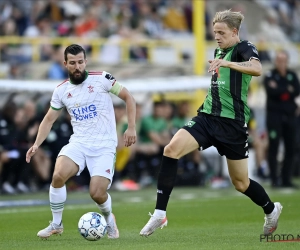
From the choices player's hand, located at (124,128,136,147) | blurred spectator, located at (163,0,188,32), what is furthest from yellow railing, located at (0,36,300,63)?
player's hand, located at (124,128,136,147)

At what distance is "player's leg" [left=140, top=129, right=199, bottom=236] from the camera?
980cm

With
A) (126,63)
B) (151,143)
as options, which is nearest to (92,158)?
(151,143)

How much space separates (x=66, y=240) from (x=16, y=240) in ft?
1.85

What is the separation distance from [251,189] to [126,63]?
14.2 meters

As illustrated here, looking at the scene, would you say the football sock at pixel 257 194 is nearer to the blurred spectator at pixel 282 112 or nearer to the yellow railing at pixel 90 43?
the blurred spectator at pixel 282 112

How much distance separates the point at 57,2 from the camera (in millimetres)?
25078

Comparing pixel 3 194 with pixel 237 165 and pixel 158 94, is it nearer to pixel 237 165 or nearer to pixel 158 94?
pixel 158 94

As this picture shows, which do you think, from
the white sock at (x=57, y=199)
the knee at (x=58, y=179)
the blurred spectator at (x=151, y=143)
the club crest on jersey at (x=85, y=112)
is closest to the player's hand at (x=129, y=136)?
the club crest on jersey at (x=85, y=112)

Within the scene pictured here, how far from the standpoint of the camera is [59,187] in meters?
10.2

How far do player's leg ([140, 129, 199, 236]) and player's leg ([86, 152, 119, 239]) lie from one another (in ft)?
1.91

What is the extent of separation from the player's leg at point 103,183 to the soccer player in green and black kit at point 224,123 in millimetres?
615

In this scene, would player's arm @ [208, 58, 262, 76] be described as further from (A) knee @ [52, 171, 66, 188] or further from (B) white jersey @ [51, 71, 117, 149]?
(A) knee @ [52, 171, 66, 188]

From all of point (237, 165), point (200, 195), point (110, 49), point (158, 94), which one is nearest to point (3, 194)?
point (200, 195)

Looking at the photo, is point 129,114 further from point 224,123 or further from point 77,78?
point 224,123
